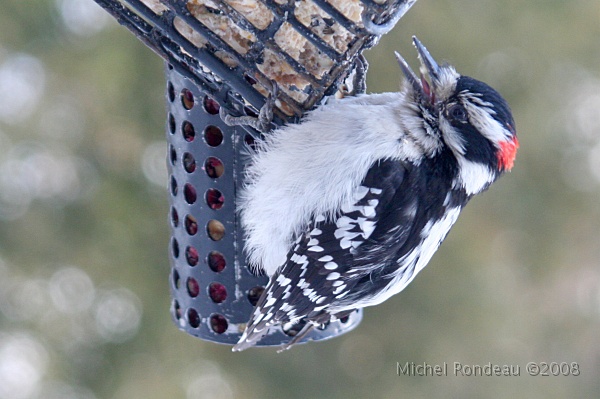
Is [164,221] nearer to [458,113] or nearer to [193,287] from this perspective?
[193,287]

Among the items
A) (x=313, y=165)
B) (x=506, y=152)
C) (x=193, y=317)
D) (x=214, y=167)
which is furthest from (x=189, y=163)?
(x=506, y=152)

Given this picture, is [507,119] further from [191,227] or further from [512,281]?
[512,281]

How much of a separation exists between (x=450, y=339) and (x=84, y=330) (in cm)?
199

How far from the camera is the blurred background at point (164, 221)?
3.97m

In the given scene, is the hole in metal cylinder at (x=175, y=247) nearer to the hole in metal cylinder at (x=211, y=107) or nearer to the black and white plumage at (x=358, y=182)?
the black and white plumage at (x=358, y=182)

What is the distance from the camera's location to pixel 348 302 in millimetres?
2662

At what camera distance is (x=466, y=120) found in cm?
258

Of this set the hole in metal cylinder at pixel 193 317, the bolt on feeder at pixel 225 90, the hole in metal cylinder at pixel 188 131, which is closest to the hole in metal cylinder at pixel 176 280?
the bolt on feeder at pixel 225 90

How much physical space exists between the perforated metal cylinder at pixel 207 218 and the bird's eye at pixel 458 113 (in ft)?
2.26

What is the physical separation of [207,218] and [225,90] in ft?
1.49

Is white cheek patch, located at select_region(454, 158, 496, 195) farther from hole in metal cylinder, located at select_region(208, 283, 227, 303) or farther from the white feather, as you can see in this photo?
hole in metal cylinder, located at select_region(208, 283, 227, 303)

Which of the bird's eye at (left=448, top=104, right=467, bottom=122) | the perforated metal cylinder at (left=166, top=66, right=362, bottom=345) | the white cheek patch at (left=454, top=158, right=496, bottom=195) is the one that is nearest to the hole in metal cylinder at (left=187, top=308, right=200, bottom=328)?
the perforated metal cylinder at (left=166, top=66, right=362, bottom=345)

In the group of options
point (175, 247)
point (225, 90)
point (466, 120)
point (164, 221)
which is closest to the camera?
point (225, 90)

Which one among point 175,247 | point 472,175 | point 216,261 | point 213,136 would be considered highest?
point 472,175
